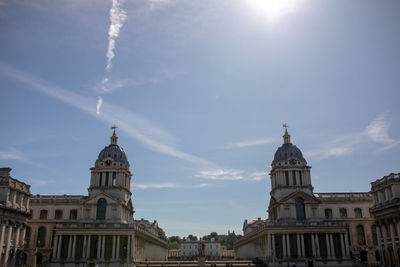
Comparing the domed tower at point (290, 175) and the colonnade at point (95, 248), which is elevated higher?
the domed tower at point (290, 175)

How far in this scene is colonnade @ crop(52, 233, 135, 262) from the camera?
7238 centimetres

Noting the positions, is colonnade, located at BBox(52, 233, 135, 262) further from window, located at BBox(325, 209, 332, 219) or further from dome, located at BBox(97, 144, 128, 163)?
window, located at BBox(325, 209, 332, 219)

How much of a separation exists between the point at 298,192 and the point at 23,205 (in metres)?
53.8

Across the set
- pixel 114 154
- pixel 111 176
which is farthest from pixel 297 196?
pixel 114 154

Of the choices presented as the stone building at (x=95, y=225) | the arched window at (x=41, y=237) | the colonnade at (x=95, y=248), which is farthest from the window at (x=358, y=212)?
the arched window at (x=41, y=237)

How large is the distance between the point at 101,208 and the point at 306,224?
1684 inches

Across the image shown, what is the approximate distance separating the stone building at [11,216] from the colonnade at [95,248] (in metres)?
12.2

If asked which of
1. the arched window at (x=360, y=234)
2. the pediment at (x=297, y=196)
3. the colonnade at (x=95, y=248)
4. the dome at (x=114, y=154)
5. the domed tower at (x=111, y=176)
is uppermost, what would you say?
the dome at (x=114, y=154)

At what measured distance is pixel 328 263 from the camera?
71.4 meters

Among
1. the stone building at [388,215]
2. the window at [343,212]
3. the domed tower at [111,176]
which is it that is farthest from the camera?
the window at [343,212]

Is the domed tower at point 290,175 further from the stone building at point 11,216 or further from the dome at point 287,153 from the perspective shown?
the stone building at point 11,216

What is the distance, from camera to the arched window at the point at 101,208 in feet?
256

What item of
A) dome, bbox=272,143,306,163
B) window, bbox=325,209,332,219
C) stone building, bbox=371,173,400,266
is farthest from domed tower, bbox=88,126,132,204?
stone building, bbox=371,173,400,266

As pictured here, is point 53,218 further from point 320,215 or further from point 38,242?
point 320,215
